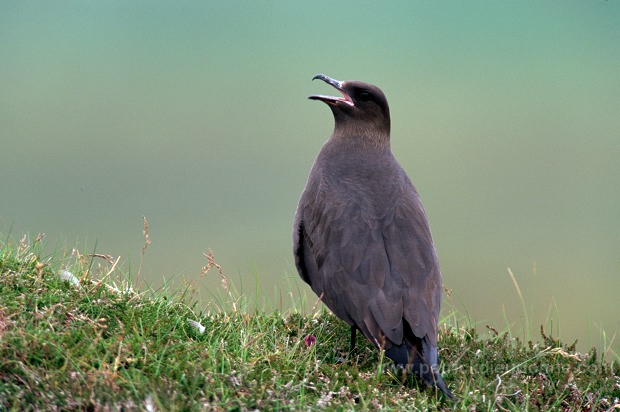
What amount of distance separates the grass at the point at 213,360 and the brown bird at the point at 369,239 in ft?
0.98

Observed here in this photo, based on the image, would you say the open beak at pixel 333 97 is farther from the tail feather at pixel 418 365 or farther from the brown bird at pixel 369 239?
the tail feather at pixel 418 365

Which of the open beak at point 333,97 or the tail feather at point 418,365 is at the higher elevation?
the open beak at point 333,97

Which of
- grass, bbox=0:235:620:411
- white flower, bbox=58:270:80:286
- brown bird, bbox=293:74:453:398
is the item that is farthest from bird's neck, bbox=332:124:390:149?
white flower, bbox=58:270:80:286

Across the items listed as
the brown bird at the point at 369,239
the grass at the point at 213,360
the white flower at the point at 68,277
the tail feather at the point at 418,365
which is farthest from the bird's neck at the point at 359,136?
the white flower at the point at 68,277

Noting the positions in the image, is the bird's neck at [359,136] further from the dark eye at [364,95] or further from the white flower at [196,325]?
the white flower at [196,325]

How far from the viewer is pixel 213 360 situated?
14.6ft

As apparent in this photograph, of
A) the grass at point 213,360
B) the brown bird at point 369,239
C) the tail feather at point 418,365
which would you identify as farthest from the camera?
the brown bird at point 369,239

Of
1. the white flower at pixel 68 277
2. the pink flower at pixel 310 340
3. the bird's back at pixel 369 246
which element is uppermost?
the bird's back at pixel 369 246

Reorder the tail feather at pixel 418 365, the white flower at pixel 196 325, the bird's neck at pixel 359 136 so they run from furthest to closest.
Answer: the bird's neck at pixel 359 136
the white flower at pixel 196 325
the tail feather at pixel 418 365

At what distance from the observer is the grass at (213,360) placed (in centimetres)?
400

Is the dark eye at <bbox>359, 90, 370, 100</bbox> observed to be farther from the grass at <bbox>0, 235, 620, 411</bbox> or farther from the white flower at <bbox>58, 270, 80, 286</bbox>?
the white flower at <bbox>58, 270, 80, 286</bbox>

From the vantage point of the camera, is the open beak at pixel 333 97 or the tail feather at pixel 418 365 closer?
the tail feather at pixel 418 365

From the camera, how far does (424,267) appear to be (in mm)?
5426

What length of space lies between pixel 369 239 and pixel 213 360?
1558mm
